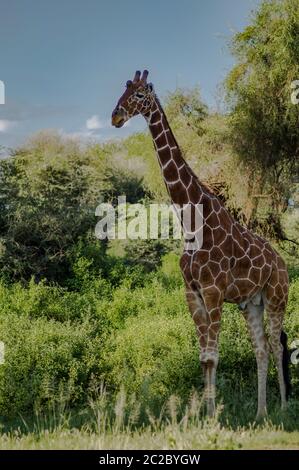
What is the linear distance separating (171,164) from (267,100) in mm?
6315

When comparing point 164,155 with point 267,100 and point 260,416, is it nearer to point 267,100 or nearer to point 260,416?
point 260,416

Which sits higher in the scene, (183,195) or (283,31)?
(283,31)

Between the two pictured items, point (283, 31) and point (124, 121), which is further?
point (283, 31)

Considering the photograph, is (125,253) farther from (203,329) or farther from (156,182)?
(203,329)

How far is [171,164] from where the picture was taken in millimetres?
5672

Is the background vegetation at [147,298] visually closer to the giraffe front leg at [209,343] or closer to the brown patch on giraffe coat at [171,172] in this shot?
the giraffe front leg at [209,343]

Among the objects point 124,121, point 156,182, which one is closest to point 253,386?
point 124,121

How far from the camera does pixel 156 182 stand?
14641 mm

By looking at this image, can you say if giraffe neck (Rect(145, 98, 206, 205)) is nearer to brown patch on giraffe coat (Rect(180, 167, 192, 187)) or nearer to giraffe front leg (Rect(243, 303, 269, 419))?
brown patch on giraffe coat (Rect(180, 167, 192, 187))

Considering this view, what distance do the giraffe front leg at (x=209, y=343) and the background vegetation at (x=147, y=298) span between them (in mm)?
177

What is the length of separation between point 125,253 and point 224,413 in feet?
44.1

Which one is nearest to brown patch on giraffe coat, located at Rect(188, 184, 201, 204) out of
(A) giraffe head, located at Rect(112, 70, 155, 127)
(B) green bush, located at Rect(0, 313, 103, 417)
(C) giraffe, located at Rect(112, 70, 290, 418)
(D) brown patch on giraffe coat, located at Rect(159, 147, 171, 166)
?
(C) giraffe, located at Rect(112, 70, 290, 418)

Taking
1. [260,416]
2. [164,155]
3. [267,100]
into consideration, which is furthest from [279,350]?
[267,100]

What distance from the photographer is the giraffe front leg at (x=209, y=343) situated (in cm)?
551
